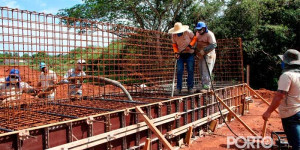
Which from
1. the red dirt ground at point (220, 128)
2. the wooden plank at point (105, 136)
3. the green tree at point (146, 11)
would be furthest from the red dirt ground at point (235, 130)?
the green tree at point (146, 11)

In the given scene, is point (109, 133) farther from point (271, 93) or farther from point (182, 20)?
point (182, 20)

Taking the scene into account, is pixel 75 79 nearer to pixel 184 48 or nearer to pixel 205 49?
pixel 184 48

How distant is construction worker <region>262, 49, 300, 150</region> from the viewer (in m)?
3.99

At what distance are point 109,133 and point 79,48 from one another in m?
2.32

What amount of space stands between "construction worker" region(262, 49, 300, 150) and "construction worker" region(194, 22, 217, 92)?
2935 millimetres

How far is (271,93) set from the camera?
14.5 m

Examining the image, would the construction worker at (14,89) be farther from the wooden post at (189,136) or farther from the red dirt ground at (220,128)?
the wooden post at (189,136)

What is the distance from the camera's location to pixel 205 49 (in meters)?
7.10

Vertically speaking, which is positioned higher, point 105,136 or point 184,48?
point 184,48

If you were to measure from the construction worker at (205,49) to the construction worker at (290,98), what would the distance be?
293 cm

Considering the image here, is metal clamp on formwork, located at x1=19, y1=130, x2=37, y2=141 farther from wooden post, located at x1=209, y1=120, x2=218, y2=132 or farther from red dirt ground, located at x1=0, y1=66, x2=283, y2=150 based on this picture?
wooden post, located at x1=209, y1=120, x2=218, y2=132

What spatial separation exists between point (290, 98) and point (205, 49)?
320 centimetres

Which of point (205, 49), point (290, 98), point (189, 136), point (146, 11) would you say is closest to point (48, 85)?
point (189, 136)

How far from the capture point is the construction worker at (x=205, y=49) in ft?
23.3
